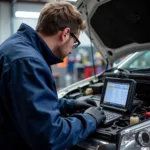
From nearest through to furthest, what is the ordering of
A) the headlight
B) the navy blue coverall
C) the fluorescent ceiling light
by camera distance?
the navy blue coverall, the headlight, the fluorescent ceiling light

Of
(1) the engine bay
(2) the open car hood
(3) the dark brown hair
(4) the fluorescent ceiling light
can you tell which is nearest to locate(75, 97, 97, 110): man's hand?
(1) the engine bay

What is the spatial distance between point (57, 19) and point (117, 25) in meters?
1.20

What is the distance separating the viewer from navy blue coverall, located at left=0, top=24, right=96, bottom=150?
1215 millimetres

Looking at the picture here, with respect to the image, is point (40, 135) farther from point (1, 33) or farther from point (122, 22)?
point (1, 33)

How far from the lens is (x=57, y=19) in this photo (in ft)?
4.93

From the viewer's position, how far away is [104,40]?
111 inches

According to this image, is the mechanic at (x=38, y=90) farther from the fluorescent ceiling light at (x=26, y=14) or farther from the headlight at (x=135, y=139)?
the fluorescent ceiling light at (x=26, y=14)

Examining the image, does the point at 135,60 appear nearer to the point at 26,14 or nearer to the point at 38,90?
the point at 38,90

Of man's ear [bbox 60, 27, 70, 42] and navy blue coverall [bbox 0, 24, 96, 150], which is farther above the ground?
man's ear [bbox 60, 27, 70, 42]

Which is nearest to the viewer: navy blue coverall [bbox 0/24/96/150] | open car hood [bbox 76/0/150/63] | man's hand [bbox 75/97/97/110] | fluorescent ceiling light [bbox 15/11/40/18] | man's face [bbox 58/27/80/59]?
navy blue coverall [bbox 0/24/96/150]

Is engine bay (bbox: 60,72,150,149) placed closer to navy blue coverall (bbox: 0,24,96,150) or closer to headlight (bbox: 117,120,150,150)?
headlight (bbox: 117,120,150,150)

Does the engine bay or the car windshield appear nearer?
the engine bay

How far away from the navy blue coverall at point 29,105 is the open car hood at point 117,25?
1.12 meters

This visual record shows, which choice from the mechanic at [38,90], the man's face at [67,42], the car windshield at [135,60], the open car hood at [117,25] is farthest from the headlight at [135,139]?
the car windshield at [135,60]
